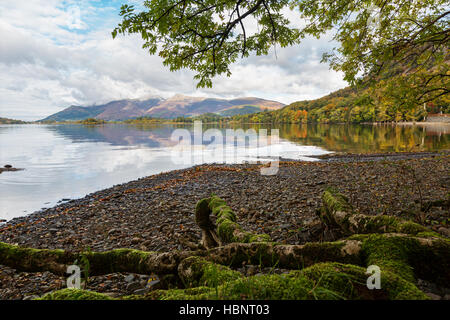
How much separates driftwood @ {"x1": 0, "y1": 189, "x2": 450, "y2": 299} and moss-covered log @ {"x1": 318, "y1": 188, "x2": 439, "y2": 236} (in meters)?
0.02

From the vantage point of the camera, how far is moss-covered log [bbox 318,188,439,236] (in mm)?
3255

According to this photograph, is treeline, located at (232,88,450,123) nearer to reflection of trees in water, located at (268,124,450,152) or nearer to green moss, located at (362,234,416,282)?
reflection of trees in water, located at (268,124,450,152)

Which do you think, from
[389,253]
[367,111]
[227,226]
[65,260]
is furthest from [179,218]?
[367,111]

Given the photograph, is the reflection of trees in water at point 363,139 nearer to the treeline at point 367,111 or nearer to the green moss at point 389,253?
the treeline at point 367,111

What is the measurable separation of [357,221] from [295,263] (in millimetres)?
2086

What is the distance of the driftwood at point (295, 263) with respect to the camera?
1878 millimetres

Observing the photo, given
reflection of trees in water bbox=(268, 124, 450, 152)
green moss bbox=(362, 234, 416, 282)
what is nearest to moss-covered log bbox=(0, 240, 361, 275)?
green moss bbox=(362, 234, 416, 282)

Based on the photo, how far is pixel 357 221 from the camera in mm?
4141

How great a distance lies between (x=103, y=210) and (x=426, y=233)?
1279 centimetres

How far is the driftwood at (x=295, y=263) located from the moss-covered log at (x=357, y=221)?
0.06 ft

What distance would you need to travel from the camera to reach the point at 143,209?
11219 mm
